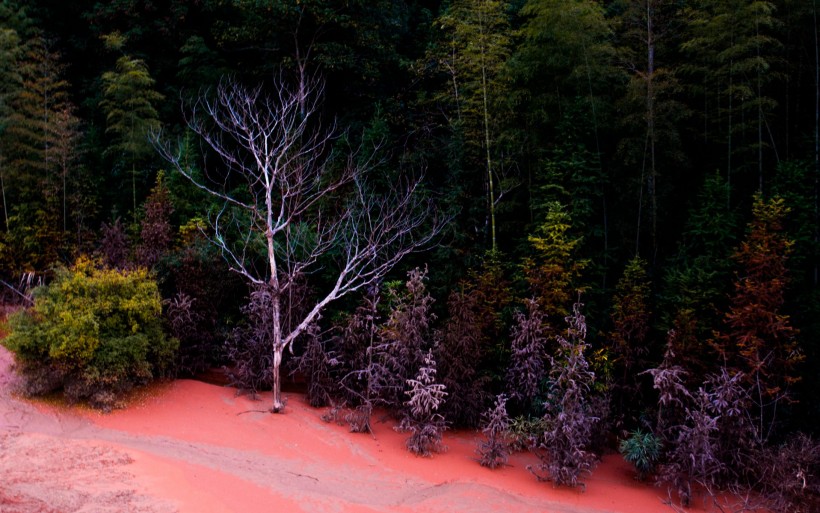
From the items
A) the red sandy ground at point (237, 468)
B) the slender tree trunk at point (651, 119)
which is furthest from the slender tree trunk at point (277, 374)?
the slender tree trunk at point (651, 119)

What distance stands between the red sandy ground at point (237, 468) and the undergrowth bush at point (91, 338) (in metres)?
0.40

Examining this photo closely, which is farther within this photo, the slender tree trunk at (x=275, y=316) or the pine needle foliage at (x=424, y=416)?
the slender tree trunk at (x=275, y=316)

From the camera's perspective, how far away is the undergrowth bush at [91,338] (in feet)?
28.9

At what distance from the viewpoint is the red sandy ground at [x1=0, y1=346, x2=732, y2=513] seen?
256 inches

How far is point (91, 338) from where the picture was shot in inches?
348

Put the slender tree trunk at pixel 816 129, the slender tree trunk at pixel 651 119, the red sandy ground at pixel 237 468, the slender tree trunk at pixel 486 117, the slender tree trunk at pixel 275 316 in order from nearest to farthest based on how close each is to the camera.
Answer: the red sandy ground at pixel 237 468, the slender tree trunk at pixel 816 129, the slender tree trunk at pixel 275 316, the slender tree trunk at pixel 651 119, the slender tree trunk at pixel 486 117

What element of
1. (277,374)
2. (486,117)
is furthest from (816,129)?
(277,374)

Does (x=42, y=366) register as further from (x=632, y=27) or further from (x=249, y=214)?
(x=632, y=27)

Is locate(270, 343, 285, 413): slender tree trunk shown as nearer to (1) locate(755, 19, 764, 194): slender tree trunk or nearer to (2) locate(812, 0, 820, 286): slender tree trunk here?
(1) locate(755, 19, 764, 194): slender tree trunk

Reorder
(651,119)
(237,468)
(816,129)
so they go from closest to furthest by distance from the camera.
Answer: (237,468), (816,129), (651,119)

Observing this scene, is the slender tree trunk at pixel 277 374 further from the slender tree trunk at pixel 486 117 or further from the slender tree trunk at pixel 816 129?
the slender tree trunk at pixel 816 129

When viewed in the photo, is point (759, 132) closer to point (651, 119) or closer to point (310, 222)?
point (651, 119)

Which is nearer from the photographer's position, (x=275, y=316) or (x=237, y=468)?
(x=237, y=468)

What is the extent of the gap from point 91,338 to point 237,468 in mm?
3044
